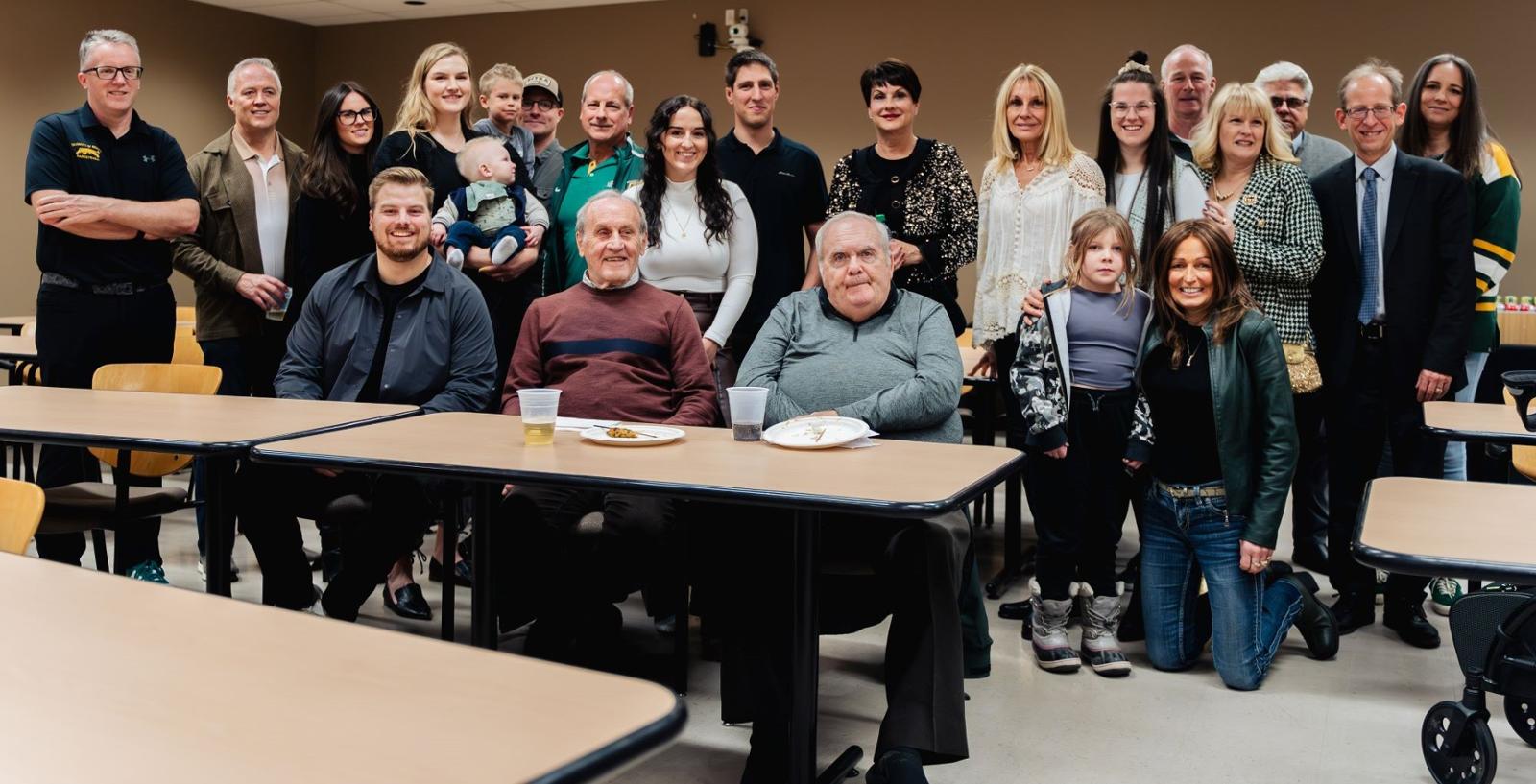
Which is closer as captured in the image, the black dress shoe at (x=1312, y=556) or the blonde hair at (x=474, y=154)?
the blonde hair at (x=474, y=154)

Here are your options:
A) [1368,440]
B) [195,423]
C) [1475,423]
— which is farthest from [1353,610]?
[195,423]

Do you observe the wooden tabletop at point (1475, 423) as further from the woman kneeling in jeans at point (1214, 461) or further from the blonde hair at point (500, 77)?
the blonde hair at point (500, 77)

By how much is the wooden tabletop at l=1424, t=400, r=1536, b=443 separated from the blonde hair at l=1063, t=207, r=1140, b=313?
779 mm

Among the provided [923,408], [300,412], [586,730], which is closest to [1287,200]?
[923,408]

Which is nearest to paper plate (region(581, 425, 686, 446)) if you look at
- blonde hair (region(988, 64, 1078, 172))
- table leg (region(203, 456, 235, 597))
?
table leg (region(203, 456, 235, 597))

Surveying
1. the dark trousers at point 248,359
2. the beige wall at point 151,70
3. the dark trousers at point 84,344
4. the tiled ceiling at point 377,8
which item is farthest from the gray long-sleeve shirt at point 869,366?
the beige wall at point 151,70

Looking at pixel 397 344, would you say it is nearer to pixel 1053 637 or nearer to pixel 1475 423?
pixel 1053 637

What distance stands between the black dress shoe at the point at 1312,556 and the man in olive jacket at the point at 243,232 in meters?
3.51

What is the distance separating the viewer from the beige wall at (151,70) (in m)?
8.16

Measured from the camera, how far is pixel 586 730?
1.01 m

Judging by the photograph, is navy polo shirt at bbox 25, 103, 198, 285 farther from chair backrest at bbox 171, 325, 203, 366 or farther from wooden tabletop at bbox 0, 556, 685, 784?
Result: wooden tabletop at bbox 0, 556, 685, 784

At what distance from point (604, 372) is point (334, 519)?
2.46 feet

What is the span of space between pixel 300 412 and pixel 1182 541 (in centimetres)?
223

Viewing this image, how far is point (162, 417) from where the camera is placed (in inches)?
110
